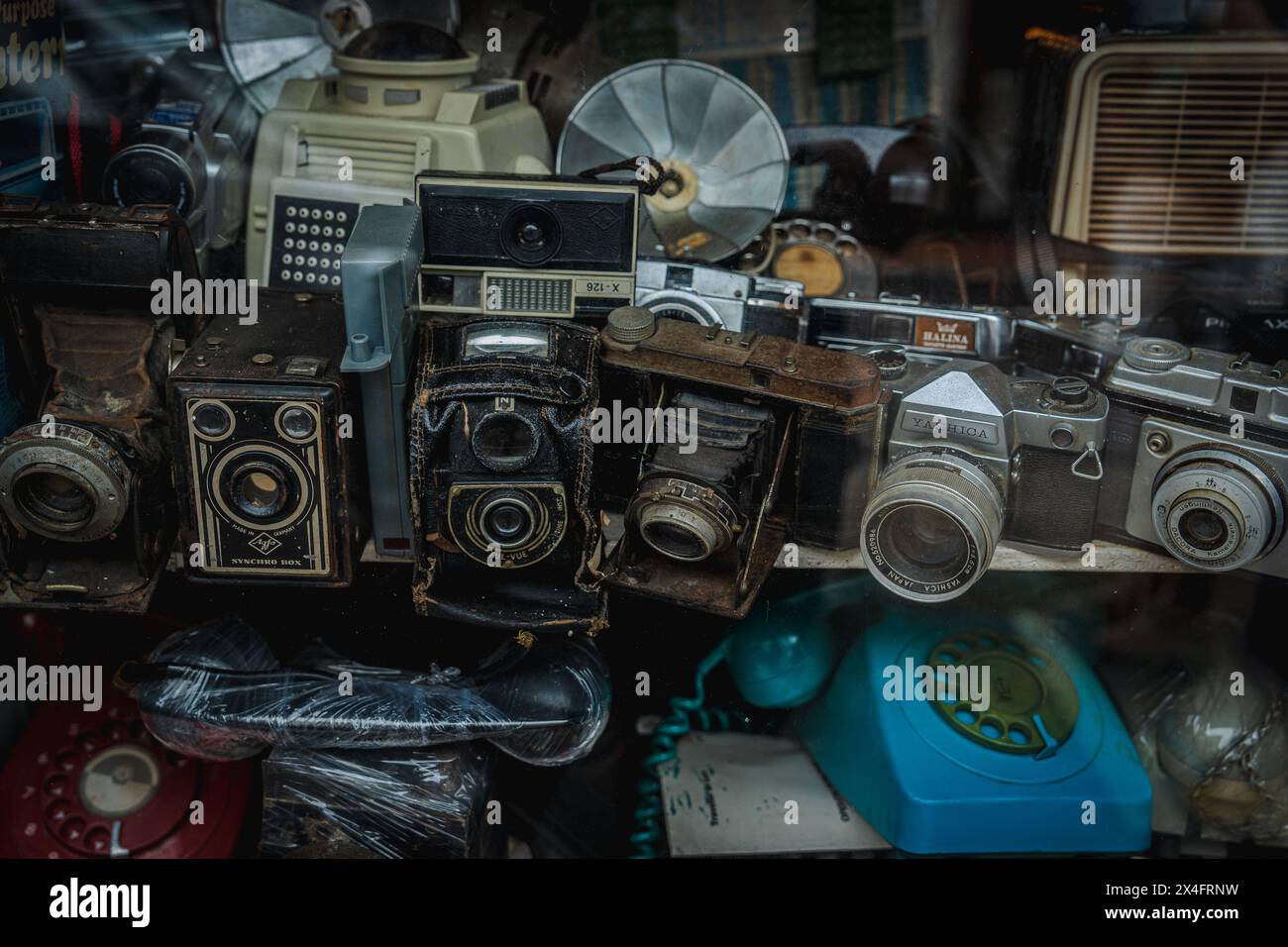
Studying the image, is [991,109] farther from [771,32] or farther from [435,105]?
[435,105]

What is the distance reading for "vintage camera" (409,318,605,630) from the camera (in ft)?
5.14

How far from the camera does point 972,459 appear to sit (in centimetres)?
165

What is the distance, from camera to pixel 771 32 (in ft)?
7.96

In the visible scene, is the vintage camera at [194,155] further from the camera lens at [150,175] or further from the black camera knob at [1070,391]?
the black camera knob at [1070,391]

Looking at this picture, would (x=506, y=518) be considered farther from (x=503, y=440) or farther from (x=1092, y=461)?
(x=1092, y=461)

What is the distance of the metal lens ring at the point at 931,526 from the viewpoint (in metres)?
1.56

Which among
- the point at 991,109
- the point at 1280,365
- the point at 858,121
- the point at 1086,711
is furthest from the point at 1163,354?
the point at 858,121

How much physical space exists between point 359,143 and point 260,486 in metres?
0.81

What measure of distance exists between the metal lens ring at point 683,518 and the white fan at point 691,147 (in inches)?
27.9

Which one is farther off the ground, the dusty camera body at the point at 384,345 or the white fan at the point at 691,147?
the white fan at the point at 691,147

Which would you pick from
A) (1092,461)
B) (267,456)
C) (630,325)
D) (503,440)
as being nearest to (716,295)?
→ (630,325)

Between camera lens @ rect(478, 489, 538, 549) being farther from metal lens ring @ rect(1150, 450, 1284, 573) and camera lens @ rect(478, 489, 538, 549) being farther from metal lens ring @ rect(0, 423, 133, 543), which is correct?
metal lens ring @ rect(1150, 450, 1284, 573)

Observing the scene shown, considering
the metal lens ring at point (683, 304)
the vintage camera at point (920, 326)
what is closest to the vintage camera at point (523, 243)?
the metal lens ring at point (683, 304)

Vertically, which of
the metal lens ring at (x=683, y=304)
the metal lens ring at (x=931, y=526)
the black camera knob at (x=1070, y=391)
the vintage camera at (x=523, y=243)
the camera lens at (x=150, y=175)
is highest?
the camera lens at (x=150, y=175)
